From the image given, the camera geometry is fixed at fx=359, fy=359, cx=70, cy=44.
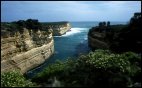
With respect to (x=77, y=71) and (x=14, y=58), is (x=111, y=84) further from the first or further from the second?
(x=14, y=58)

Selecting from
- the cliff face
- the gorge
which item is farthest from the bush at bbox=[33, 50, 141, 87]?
the cliff face

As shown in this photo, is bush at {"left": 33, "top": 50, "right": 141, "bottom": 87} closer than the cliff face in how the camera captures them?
Yes

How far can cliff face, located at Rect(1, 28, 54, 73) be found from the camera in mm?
46188

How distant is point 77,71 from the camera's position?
2253 centimetres

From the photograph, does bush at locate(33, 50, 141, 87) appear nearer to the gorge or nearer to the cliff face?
the gorge

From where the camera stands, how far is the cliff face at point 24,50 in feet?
152

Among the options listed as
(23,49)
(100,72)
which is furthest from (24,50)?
(100,72)

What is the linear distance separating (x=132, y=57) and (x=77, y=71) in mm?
5967

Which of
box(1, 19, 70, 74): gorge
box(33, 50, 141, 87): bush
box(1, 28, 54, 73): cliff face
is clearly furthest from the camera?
box(1, 19, 70, 74): gorge

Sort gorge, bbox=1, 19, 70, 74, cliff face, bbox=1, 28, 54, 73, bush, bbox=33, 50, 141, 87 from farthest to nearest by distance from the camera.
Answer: gorge, bbox=1, 19, 70, 74 → cliff face, bbox=1, 28, 54, 73 → bush, bbox=33, 50, 141, 87

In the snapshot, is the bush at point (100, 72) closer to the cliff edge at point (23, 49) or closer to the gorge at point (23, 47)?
the gorge at point (23, 47)

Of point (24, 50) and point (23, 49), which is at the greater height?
point (23, 49)

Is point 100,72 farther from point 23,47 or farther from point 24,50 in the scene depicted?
point 24,50

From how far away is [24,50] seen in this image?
173ft
